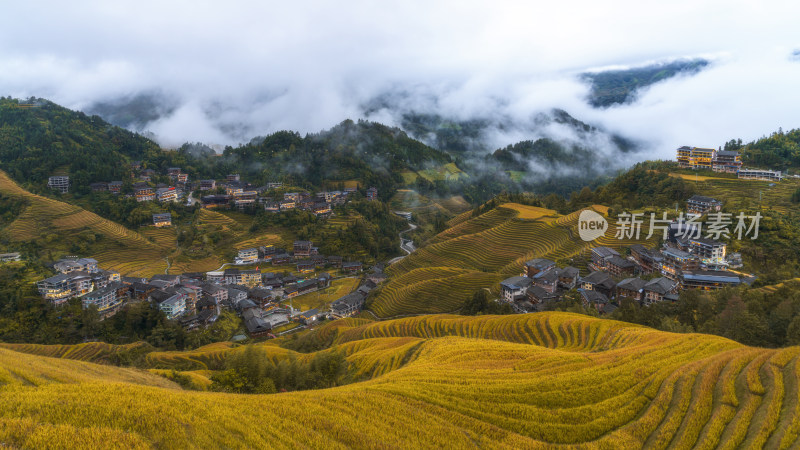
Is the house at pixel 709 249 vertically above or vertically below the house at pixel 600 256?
above

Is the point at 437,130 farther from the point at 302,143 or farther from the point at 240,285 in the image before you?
the point at 240,285

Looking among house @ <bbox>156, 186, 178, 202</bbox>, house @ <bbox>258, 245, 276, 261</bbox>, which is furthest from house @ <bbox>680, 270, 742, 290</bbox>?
house @ <bbox>156, 186, 178, 202</bbox>

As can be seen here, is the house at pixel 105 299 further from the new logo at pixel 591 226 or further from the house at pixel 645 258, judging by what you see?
the new logo at pixel 591 226

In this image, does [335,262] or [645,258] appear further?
[335,262]

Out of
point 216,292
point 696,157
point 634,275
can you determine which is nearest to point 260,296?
point 216,292

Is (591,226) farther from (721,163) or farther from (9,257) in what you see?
(9,257)

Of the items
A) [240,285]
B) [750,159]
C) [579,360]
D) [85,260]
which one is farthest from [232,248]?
[750,159]

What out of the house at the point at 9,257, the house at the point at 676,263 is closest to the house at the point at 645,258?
the house at the point at 676,263
